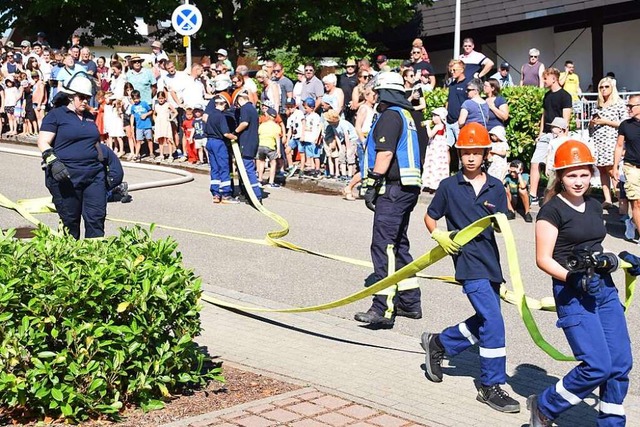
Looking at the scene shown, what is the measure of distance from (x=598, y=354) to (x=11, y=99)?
782 inches

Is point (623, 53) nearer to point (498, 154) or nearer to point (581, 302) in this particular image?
point (498, 154)

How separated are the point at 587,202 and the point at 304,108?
477 inches

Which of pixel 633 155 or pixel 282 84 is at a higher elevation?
pixel 282 84

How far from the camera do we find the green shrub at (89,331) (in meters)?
5.60

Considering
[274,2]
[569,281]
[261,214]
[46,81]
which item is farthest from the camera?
[274,2]

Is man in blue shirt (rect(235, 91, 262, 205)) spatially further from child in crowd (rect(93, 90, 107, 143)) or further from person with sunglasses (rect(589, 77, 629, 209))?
child in crowd (rect(93, 90, 107, 143))

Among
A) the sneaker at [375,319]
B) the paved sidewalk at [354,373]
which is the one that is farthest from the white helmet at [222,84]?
the sneaker at [375,319]

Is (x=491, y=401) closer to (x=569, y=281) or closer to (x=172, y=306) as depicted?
(x=569, y=281)

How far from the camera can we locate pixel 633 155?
483 inches

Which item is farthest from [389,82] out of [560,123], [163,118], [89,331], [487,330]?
[163,118]

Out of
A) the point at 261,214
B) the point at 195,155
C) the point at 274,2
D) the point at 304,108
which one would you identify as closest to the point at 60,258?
the point at 261,214

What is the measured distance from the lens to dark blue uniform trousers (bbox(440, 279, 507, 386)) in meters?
6.32

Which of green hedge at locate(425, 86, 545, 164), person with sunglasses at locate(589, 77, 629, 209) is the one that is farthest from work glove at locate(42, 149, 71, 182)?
green hedge at locate(425, 86, 545, 164)

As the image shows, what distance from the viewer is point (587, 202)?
18.8 feet
